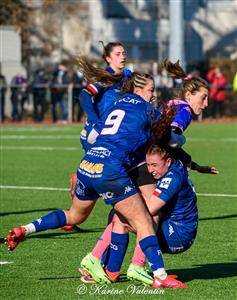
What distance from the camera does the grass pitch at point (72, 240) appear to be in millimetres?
7762

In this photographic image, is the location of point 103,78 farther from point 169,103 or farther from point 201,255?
point 201,255

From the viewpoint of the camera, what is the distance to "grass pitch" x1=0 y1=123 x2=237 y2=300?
25.5 ft

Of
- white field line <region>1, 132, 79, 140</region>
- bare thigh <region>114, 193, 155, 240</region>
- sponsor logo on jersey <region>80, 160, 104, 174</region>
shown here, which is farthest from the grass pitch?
white field line <region>1, 132, 79, 140</region>

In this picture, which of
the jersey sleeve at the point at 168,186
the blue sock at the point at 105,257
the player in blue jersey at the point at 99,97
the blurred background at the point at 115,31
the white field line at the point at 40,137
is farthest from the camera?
the blurred background at the point at 115,31

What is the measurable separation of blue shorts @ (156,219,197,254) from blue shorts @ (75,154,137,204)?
53 cm

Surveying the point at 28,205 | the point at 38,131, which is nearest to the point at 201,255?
the point at 28,205

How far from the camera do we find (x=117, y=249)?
799 centimetres

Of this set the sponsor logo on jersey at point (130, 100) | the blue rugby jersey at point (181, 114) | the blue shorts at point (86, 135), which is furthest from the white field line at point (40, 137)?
the sponsor logo on jersey at point (130, 100)

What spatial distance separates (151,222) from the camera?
7664 mm

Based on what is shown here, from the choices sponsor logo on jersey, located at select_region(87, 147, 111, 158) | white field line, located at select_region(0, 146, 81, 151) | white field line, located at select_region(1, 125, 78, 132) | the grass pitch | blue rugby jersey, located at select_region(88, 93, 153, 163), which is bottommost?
white field line, located at select_region(1, 125, 78, 132)

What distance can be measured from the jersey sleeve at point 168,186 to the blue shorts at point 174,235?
291 millimetres

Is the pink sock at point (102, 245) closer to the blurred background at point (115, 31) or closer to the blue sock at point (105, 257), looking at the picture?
the blue sock at point (105, 257)

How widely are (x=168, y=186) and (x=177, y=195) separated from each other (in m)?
0.20

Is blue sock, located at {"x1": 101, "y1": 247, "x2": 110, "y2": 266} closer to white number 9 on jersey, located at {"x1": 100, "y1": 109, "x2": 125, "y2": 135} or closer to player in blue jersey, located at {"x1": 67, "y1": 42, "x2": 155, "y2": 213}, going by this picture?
white number 9 on jersey, located at {"x1": 100, "y1": 109, "x2": 125, "y2": 135}
